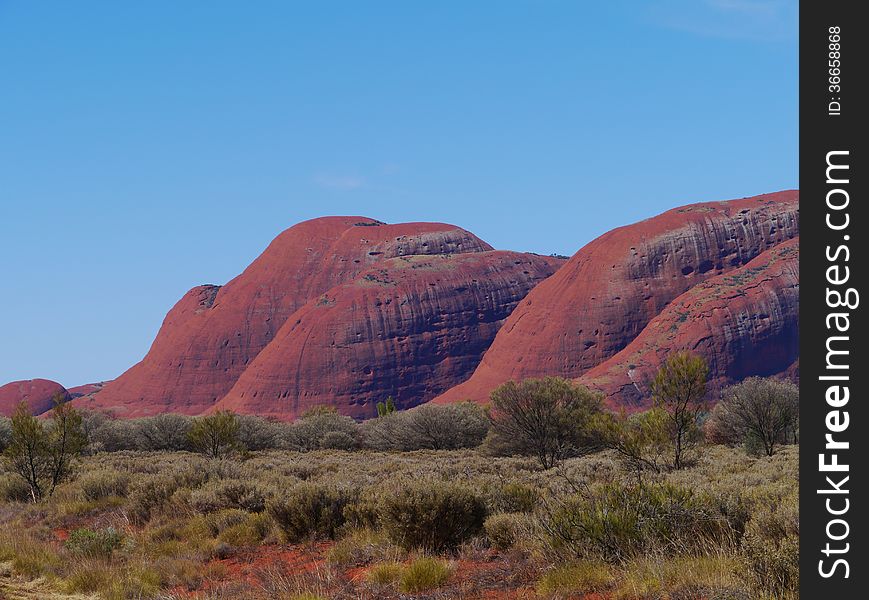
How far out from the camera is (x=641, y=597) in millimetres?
6551

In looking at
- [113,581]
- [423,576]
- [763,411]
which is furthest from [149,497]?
[763,411]

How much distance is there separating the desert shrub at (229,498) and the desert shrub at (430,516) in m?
4.91

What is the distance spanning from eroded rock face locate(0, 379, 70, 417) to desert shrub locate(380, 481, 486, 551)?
153m

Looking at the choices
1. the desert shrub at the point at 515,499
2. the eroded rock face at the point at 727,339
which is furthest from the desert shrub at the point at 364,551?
the eroded rock face at the point at 727,339

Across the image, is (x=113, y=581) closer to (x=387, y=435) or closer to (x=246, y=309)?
(x=387, y=435)

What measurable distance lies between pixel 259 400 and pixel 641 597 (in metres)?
123

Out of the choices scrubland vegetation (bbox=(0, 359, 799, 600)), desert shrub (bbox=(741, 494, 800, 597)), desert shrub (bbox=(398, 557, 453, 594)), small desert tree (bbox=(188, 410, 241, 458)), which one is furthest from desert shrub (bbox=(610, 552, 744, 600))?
small desert tree (bbox=(188, 410, 241, 458))

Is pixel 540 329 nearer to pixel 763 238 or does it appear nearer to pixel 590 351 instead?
pixel 590 351

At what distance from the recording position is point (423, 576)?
8.45m

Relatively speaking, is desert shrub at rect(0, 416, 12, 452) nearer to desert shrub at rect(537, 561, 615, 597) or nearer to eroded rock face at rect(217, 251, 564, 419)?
desert shrub at rect(537, 561, 615, 597)

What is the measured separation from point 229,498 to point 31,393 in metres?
157

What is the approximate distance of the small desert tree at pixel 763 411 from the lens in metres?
33.4

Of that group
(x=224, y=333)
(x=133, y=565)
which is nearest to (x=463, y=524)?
(x=133, y=565)

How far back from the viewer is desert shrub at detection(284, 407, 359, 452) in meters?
47.6
